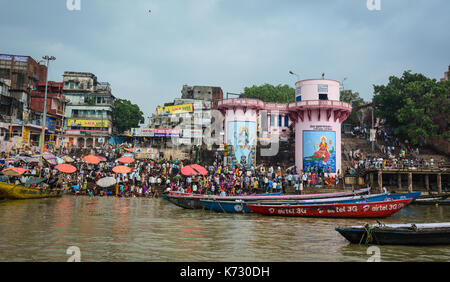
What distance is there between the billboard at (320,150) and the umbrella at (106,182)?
18.1 m

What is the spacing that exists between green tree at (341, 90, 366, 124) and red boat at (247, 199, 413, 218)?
3794 cm

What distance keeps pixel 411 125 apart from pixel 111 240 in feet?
120

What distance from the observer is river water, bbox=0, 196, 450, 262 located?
29.4ft

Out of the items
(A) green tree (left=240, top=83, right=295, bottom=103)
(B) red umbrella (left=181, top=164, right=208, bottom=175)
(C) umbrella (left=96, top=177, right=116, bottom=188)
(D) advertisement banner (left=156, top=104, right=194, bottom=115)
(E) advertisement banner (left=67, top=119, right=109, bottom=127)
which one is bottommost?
(C) umbrella (left=96, top=177, right=116, bottom=188)

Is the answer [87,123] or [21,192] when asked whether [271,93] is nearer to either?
[87,123]

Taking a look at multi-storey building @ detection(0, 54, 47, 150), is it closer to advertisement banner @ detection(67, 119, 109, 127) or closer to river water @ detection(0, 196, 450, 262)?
advertisement banner @ detection(67, 119, 109, 127)

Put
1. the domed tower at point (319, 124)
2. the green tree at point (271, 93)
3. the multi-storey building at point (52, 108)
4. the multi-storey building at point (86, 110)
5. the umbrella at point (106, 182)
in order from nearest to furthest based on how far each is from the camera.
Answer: the umbrella at point (106, 182), the domed tower at point (319, 124), the multi-storey building at point (52, 108), the multi-storey building at point (86, 110), the green tree at point (271, 93)

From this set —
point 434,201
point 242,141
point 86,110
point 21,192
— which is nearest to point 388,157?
point 434,201

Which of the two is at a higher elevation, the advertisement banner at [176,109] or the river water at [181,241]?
the advertisement banner at [176,109]

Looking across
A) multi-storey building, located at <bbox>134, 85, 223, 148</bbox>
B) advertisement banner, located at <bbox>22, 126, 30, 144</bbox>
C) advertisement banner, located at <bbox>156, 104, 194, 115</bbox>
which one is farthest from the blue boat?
advertisement banner, located at <bbox>22, 126, 30, 144</bbox>

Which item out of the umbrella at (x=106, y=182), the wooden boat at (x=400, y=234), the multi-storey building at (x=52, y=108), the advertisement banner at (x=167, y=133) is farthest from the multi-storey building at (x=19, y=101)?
the wooden boat at (x=400, y=234)

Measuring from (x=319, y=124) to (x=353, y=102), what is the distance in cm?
2440

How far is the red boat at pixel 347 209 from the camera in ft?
55.3

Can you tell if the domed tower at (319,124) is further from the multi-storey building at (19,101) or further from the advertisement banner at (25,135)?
the advertisement banner at (25,135)
